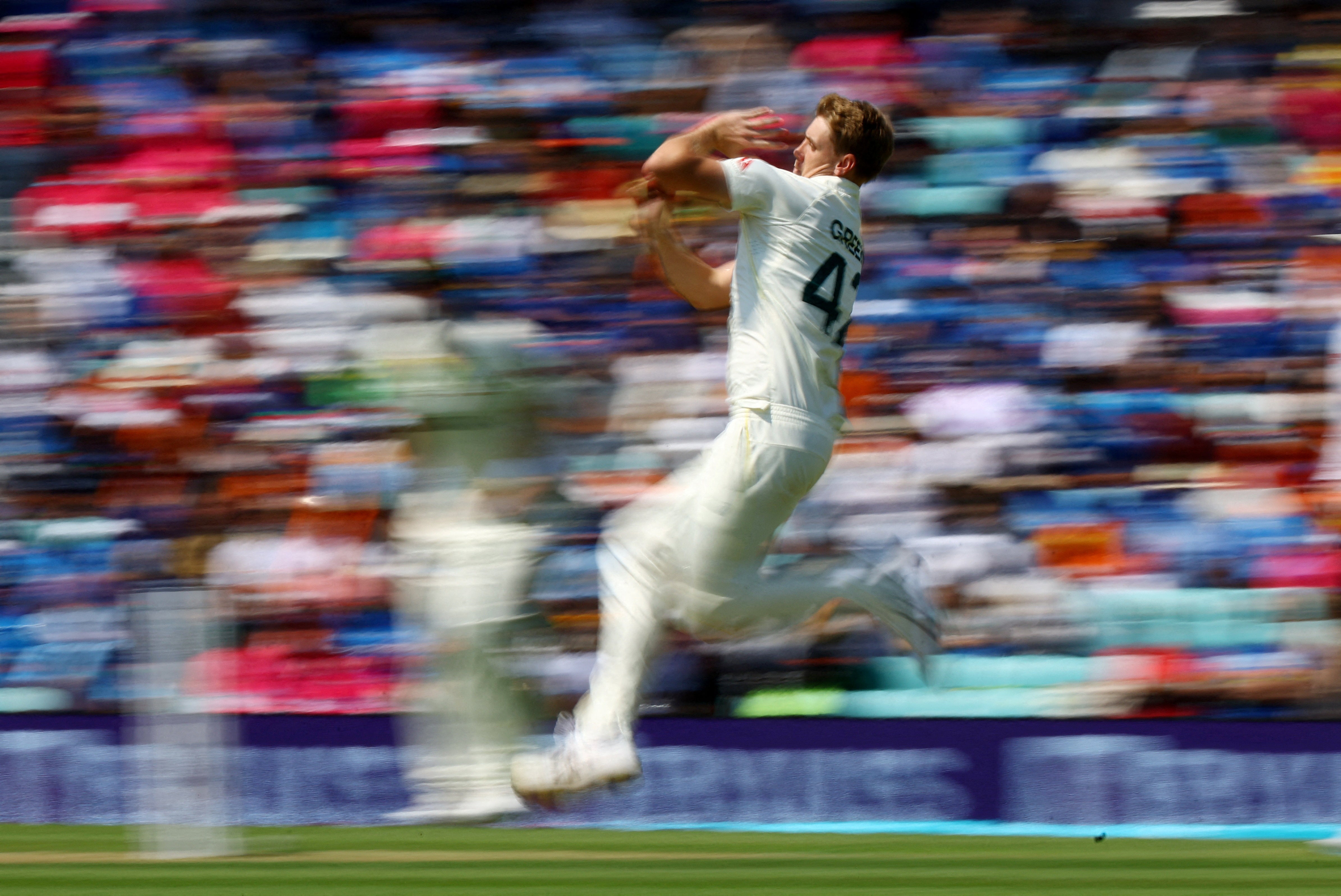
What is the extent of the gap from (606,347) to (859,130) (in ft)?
8.02

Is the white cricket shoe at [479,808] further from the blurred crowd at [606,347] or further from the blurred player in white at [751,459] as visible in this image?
the blurred player in white at [751,459]

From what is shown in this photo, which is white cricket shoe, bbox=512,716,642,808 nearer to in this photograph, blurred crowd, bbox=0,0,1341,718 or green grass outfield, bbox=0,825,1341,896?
green grass outfield, bbox=0,825,1341,896

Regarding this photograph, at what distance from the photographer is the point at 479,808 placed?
5750 millimetres

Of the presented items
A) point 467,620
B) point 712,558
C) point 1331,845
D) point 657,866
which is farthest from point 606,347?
point 1331,845

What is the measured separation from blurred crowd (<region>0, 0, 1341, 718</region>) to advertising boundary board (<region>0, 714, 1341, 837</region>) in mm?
142

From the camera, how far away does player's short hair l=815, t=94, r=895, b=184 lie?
4625 millimetres

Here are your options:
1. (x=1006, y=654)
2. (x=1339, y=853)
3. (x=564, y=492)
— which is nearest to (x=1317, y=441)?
(x=1006, y=654)

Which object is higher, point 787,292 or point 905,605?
point 787,292

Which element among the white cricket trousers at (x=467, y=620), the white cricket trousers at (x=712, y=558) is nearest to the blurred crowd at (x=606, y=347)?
the white cricket trousers at (x=467, y=620)

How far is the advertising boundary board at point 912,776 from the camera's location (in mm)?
6020

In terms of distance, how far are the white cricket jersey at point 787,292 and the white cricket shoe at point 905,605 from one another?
420 millimetres

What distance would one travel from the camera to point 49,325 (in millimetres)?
7559

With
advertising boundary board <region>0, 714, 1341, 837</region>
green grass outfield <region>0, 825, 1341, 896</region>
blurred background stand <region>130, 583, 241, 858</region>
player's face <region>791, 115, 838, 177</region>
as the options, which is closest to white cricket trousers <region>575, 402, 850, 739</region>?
green grass outfield <region>0, 825, 1341, 896</region>

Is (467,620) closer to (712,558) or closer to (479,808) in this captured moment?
(479,808)
